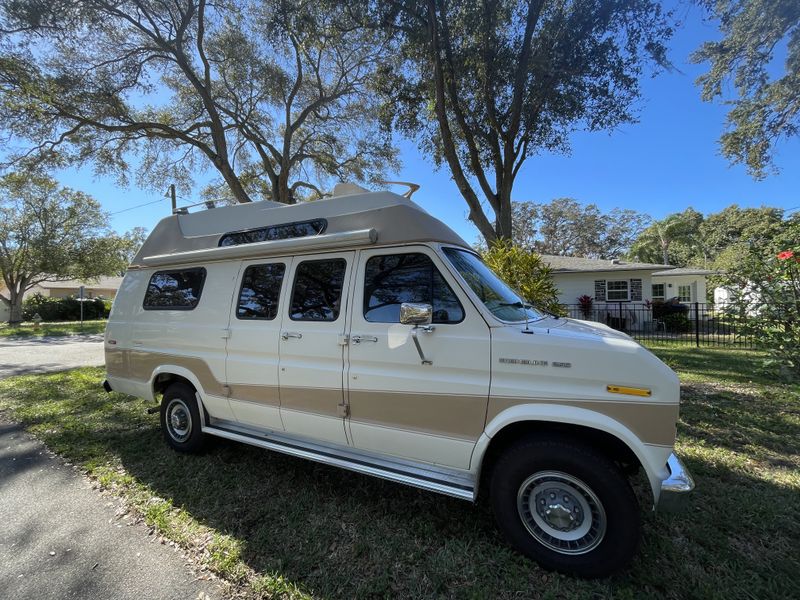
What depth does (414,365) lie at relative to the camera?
290 centimetres

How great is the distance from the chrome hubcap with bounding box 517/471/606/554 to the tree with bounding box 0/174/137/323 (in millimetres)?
32958

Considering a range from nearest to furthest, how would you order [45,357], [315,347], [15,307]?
[315,347]
[45,357]
[15,307]

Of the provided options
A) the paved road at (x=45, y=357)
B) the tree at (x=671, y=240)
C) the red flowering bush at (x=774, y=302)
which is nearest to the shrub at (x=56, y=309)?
the paved road at (x=45, y=357)

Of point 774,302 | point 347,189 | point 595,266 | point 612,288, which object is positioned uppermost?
point 595,266

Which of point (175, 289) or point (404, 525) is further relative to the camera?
point (175, 289)

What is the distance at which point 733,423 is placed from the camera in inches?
200

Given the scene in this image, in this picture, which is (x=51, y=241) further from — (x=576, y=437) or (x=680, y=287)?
(x=680, y=287)

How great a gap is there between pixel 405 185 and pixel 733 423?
17.2ft

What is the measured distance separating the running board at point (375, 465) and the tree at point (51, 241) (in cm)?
3086

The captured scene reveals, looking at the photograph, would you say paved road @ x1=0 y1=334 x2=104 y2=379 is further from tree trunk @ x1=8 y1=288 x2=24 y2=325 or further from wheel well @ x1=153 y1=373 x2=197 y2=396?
tree trunk @ x1=8 y1=288 x2=24 y2=325

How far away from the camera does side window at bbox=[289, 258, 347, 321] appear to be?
3320mm

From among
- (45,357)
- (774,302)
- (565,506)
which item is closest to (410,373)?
(565,506)

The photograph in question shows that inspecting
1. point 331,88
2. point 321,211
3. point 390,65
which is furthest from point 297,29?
→ point 321,211

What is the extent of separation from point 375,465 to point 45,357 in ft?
47.9
